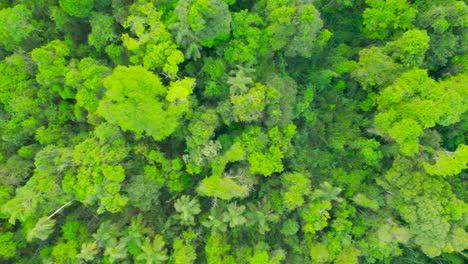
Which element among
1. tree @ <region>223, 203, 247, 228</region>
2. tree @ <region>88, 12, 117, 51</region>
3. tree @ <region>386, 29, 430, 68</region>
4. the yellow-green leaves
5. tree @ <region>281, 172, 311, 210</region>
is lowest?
tree @ <region>223, 203, 247, 228</region>

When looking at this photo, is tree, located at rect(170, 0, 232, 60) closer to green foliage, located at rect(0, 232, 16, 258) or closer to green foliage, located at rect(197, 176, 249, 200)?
green foliage, located at rect(197, 176, 249, 200)

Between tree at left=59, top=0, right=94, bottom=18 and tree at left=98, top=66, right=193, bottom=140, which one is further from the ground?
tree at left=59, top=0, right=94, bottom=18

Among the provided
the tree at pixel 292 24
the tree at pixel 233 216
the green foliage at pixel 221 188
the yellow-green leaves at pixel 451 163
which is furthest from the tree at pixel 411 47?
the tree at pixel 233 216

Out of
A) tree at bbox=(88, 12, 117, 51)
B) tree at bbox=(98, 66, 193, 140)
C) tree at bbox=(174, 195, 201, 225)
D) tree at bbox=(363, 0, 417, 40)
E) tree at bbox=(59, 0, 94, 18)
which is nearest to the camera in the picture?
tree at bbox=(98, 66, 193, 140)

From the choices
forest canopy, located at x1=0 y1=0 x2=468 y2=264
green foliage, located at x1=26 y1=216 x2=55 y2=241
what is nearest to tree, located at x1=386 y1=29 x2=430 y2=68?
forest canopy, located at x1=0 y1=0 x2=468 y2=264

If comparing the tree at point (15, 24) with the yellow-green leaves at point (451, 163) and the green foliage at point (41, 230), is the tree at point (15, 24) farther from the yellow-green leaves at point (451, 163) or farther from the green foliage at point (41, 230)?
the yellow-green leaves at point (451, 163)

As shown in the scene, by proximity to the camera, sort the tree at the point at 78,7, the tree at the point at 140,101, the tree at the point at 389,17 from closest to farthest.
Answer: the tree at the point at 140,101 < the tree at the point at 78,7 < the tree at the point at 389,17

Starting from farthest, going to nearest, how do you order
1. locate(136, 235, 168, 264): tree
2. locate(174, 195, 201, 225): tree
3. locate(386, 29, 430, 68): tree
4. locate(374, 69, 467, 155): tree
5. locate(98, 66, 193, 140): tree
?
locate(174, 195, 201, 225): tree → locate(386, 29, 430, 68): tree → locate(136, 235, 168, 264): tree → locate(374, 69, 467, 155): tree → locate(98, 66, 193, 140): tree

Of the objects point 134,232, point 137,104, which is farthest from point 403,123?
point 134,232
